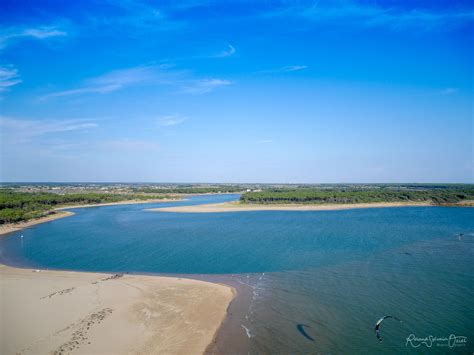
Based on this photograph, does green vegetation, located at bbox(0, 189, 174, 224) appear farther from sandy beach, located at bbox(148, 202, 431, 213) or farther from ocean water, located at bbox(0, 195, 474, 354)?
sandy beach, located at bbox(148, 202, 431, 213)

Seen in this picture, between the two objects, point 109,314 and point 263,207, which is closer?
point 109,314

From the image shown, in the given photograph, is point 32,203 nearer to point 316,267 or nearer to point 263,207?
point 263,207

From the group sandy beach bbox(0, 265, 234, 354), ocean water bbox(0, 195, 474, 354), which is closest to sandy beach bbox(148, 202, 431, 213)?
ocean water bbox(0, 195, 474, 354)

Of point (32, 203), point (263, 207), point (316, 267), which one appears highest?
point (32, 203)

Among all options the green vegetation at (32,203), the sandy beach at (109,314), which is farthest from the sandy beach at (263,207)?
the sandy beach at (109,314)

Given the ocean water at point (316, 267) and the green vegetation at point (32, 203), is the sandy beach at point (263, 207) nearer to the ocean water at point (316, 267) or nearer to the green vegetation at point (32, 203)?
the green vegetation at point (32, 203)

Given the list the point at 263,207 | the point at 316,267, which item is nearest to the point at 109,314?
the point at 316,267
